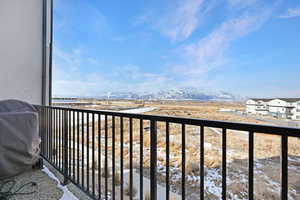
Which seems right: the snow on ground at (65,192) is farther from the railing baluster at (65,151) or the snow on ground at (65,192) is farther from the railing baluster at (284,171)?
the railing baluster at (284,171)

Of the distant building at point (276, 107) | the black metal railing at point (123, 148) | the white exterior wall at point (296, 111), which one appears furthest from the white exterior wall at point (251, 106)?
the black metal railing at point (123, 148)

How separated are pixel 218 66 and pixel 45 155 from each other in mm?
2259

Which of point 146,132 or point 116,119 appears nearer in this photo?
point 146,132

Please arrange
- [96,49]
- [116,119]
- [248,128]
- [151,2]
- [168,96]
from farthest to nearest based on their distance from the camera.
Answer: [96,49]
[151,2]
[168,96]
[116,119]
[248,128]

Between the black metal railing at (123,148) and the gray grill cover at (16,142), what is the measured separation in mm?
396

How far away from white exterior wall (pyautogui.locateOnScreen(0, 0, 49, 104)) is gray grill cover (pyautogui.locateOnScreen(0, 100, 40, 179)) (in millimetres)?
2255

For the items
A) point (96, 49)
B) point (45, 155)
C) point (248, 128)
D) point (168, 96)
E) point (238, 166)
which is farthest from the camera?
point (96, 49)

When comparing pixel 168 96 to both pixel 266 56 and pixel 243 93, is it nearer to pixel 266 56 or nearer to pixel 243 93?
pixel 243 93

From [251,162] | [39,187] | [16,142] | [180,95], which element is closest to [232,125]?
[251,162]

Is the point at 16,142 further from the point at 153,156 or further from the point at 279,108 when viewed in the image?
the point at 279,108

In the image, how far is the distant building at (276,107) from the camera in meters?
1.11

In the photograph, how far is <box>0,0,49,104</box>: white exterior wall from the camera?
10.3ft

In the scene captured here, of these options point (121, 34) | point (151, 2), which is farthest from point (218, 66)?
point (121, 34)

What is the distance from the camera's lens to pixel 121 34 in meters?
2.49
